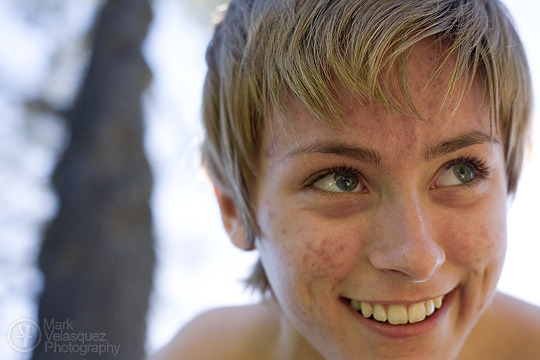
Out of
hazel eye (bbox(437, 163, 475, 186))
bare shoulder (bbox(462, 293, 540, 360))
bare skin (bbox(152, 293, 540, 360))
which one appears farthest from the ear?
bare shoulder (bbox(462, 293, 540, 360))

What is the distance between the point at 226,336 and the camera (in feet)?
7.10

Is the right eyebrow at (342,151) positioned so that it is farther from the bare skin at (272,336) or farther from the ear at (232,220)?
the bare skin at (272,336)

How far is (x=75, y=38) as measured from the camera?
3.33 m

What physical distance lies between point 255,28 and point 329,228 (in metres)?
0.57

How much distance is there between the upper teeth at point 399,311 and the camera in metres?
1.32

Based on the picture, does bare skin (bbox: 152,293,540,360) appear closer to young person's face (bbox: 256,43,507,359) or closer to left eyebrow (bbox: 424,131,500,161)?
young person's face (bbox: 256,43,507,359)

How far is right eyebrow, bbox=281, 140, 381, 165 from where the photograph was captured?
124 cm

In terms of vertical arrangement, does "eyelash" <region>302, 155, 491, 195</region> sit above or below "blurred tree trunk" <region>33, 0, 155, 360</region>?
below

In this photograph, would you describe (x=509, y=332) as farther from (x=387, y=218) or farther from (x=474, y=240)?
(x=387, y=218)

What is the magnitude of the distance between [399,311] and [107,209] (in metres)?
2.15

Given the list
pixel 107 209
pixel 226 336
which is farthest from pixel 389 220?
pixel 107 209

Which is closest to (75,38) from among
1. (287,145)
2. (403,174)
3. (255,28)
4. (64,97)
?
(64,97)

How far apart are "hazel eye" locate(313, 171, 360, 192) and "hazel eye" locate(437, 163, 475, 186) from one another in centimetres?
20

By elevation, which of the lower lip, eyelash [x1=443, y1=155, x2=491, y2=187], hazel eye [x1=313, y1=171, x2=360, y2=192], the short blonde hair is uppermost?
the short blonde hair
